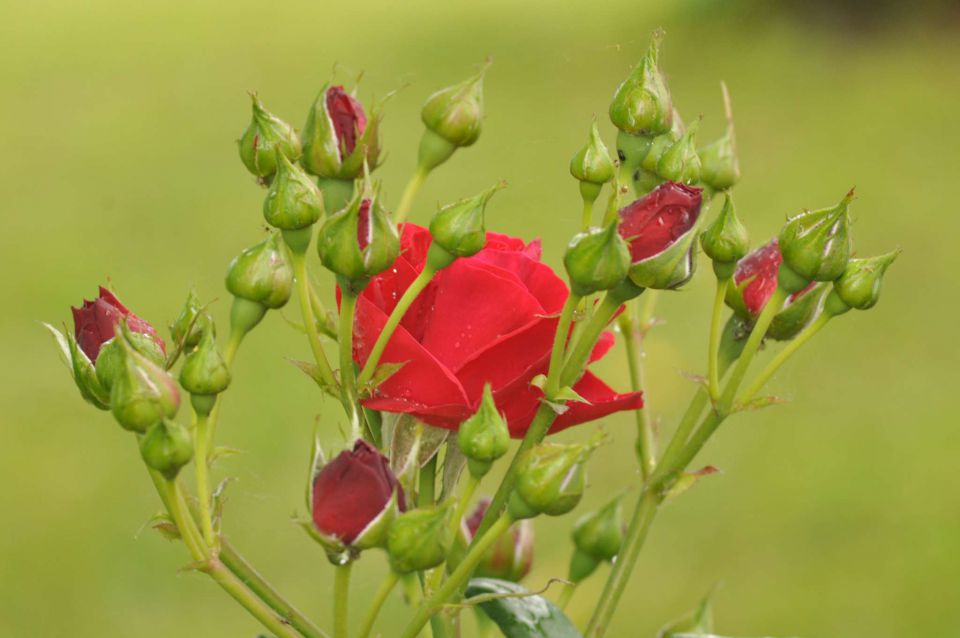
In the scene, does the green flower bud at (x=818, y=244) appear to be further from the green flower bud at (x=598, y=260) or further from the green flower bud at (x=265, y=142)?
the green flower bud at (x=265, y=142)

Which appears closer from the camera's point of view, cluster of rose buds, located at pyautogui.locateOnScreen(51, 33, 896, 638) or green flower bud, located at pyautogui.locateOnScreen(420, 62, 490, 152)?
cluster of rose buds, located at pyautogui.locateOnScreen(51, 33, 896, 638)

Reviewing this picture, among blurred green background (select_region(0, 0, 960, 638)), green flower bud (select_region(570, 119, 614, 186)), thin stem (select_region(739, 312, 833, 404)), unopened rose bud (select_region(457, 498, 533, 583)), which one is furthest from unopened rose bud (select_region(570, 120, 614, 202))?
blurred green background (select_region(0, 0, 960, 638))

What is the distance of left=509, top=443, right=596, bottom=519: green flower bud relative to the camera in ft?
1.70

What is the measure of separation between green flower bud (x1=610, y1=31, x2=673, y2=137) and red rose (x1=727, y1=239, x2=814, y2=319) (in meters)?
0.07

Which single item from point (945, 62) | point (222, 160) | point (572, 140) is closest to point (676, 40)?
point (945, 62)

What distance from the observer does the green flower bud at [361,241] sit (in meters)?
0.54

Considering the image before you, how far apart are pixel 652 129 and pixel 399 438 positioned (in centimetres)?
18

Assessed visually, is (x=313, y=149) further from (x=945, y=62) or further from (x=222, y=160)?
(x=945, y=62)

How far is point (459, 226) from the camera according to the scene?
543 millimetres

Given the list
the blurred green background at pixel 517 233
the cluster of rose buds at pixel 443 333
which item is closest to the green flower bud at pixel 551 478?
the cluster of rose buds at pixel 443 333

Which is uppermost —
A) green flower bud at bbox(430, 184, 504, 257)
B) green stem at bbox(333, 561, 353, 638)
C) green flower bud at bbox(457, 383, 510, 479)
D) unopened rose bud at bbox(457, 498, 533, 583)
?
green flower bud at bbox(430, 184, 504, 257)

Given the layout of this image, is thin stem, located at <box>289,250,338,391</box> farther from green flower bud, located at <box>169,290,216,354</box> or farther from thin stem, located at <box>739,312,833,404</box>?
thin stem, located at <box>739,312,833,404</box>

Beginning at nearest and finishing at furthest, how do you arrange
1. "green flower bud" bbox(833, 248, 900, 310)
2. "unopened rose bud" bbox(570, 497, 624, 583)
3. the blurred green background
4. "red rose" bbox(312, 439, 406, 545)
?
"red rose" bbox(312, 439, 406, 545), "green flower bud" bbox(833, 248, 900, 310), "unopened rose bud" bbox(570, 497, 624, 583), the blurred green background

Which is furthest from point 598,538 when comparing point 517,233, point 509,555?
point 517,233
